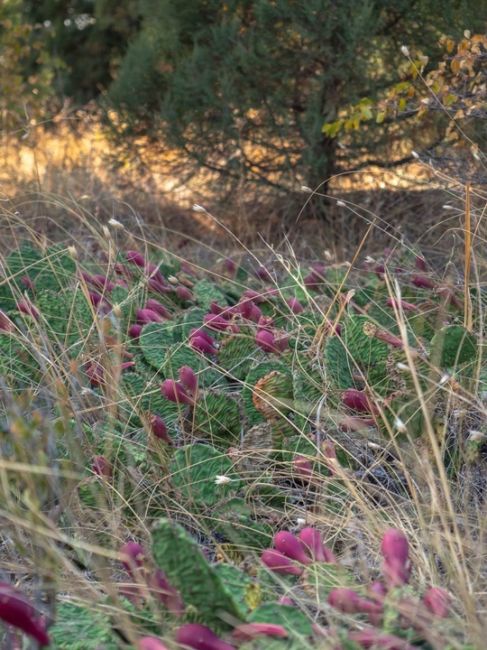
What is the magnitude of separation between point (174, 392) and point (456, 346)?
56 cm

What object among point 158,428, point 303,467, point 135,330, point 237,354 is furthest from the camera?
point 135,330

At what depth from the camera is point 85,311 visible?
225 cm

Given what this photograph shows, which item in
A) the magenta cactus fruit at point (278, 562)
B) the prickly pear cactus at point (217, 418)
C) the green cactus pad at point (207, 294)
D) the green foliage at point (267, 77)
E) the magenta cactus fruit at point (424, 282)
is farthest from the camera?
the green foliage at point (267, 77)

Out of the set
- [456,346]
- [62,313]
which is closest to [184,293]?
[62,313]

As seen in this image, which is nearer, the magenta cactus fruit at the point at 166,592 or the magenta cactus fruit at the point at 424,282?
the magenta cactus fruit at the point at 166,592

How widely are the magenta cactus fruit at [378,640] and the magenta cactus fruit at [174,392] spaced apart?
29.0 inches

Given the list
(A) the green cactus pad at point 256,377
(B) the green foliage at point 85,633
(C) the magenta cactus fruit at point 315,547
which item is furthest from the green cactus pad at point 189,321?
(B) the green foliage at point 85,633

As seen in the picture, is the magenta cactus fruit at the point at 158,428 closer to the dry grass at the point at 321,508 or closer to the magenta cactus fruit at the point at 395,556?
the dry grass at the point at 321,508

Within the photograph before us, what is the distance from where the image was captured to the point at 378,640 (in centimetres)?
97

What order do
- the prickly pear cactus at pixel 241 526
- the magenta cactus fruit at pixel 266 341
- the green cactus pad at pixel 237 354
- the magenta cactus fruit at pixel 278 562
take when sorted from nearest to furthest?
the magenta cactus fruit at pixel 278 562 < the prickly pear cactus at pixel 241 526 < the magenta cactus fruit at pixel 266 341 < the green cactus pad at pixel 237 354

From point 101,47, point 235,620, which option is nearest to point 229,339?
point 235,620

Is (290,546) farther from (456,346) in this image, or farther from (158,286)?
(158,286)

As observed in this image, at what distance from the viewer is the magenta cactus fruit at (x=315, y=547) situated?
1220 millimetres

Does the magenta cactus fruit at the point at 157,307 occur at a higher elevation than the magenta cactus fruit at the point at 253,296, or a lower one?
lower
